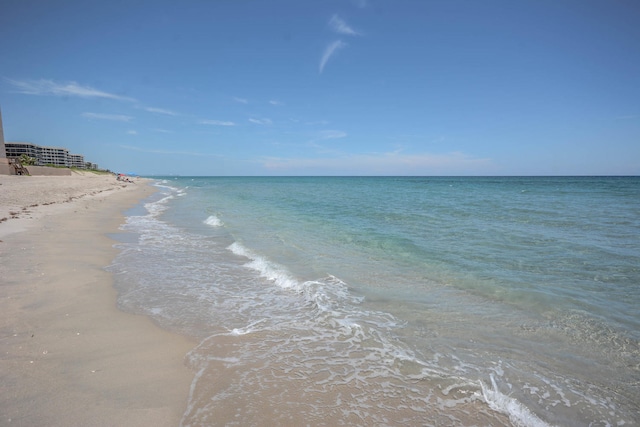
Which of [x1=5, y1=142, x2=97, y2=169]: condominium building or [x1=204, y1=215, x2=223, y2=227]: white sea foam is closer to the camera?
[x1=204, y1=215, x2=223, y2=227]: white sea foam

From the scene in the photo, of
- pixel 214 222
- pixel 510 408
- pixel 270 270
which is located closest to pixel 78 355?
pixel 270 270

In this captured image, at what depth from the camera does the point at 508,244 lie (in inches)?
434

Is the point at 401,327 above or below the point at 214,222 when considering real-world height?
below

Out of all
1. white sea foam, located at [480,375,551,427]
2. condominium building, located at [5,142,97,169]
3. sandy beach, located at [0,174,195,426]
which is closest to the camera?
sandy beach, located at [0,174,195,426]

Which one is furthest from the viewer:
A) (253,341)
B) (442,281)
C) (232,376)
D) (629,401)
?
(442,281)

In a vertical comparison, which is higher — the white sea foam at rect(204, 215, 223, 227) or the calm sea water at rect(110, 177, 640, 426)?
the white sea foam at rect(204, 215, 223, 227)

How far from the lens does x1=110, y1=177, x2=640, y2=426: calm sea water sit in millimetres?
3287

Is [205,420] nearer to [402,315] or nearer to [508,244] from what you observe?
[402,315]

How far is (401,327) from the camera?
5062 millimetres

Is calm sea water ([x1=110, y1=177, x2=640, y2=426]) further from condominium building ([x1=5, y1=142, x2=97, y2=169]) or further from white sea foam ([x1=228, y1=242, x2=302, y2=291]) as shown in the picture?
condominium building ([x1=5, y1=142, x2=97, y2=169])

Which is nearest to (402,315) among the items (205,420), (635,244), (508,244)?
(205,420)

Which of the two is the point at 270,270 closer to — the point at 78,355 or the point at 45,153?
the point at 78,355

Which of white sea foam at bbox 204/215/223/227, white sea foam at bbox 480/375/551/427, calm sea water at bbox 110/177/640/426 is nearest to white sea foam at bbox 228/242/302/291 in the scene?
calm sea water at bbox 110/177/640/426

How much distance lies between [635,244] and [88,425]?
50.5 ft
